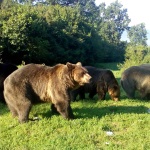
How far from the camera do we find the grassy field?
7137 millimetres

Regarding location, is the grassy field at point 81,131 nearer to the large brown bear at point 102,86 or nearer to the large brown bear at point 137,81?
the large brown bear at point 102,86

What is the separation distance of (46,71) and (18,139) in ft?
7.79

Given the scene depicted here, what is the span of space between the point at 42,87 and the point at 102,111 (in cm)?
240

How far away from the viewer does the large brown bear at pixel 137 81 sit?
45.6 feet

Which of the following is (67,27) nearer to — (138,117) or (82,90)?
(82,90)

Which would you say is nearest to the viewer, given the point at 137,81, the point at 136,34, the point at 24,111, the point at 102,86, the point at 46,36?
the point at 24,111

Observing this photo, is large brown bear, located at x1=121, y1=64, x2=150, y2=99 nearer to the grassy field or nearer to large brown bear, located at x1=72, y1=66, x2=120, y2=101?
large brown bear, located at x1=72, y1=66, x2=120, y2=101

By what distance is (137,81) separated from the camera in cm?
1428

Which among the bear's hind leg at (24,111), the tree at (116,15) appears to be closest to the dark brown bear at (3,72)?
the bear's hind leg at (24,111)

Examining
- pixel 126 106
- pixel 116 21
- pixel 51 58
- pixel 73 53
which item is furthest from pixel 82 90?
pixel 116 21

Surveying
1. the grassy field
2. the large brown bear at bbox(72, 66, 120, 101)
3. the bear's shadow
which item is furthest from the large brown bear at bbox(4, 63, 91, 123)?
the large brown bear at bbox(72, 66, 120, 101)

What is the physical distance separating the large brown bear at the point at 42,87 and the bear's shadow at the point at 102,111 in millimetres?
728

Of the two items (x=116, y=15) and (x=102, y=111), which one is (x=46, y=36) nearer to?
(x=102, y=111)

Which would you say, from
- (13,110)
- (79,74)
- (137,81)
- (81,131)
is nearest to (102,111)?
(79,74)
